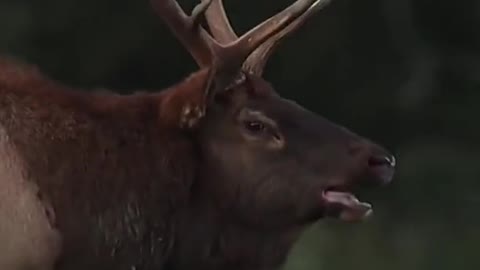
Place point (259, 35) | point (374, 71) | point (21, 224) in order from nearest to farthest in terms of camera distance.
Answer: point (21, 224) → point (259, 35) → point (374, 71)

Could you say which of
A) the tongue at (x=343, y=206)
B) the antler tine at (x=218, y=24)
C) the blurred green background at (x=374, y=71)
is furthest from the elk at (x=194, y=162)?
the blurred green background at (x=374, y=71)

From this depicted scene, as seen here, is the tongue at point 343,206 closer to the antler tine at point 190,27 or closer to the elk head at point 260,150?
the elk head at point 260,150

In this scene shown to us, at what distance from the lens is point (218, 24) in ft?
21.6

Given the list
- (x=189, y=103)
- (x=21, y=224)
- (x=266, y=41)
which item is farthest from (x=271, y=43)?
(x=21, y=224)

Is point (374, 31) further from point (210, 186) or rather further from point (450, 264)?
point (210, 186)

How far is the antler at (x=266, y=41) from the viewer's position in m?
6.34

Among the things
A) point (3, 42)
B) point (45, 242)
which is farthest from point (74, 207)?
point (3, 42)

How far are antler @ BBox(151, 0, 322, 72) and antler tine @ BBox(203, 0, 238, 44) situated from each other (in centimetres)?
21

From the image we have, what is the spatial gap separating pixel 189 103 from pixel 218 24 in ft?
1.94

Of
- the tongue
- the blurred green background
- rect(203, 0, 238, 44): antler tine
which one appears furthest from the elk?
the blurred green background

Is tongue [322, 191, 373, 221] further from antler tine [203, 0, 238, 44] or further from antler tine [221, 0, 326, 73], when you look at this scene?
antler tine [203, 0, 238, 44]

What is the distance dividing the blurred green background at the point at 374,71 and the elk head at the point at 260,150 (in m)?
6.58

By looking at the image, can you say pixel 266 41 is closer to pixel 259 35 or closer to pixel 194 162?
pixel 259 35

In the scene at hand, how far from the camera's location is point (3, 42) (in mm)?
13516
